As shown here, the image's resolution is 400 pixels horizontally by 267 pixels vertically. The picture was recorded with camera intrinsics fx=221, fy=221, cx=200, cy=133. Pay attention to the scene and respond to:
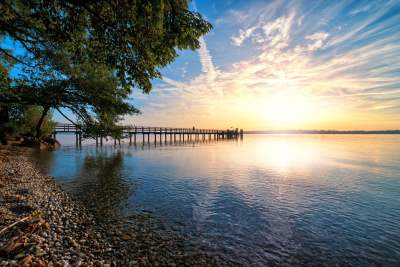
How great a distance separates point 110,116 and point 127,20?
14589 millimetres

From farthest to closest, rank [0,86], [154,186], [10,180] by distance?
1. [0,86]
2. [154,186]
3. [10,180]

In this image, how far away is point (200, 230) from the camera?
7.28 metres

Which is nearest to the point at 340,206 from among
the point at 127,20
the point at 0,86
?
the point at 127,20

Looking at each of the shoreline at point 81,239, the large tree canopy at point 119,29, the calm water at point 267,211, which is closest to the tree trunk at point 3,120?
the calm water at point 267,211

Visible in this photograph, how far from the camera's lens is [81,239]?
571 centimetres

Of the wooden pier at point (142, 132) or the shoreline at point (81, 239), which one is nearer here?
the shoreline at point (81, 239)

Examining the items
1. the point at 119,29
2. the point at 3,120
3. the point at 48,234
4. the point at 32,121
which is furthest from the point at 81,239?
the point at 32,121

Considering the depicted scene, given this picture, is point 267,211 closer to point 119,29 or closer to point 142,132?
point 119,29

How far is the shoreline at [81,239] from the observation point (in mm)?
4594

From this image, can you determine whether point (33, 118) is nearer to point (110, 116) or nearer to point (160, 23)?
point (110, 116)

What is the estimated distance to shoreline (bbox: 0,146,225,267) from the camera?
4.59 m

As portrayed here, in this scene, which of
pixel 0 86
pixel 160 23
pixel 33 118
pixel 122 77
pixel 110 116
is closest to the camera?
pixel 160 23

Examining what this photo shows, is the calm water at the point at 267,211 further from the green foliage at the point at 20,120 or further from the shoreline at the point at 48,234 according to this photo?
the green foliage at the point at 20,120

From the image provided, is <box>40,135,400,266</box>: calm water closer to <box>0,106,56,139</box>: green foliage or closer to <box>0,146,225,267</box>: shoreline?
<box>0,146,225,267</box>: shoreline
